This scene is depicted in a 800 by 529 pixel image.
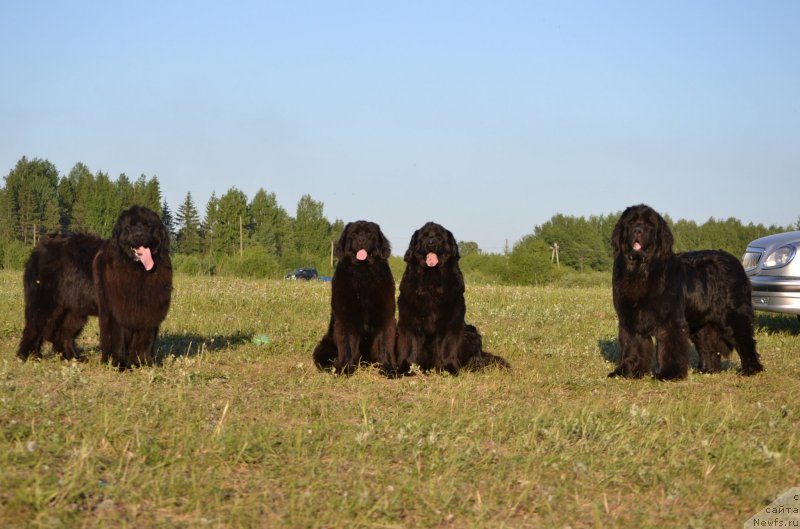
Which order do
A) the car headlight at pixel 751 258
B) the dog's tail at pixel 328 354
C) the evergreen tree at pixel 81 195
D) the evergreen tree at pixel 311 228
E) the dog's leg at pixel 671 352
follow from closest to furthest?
the dog's leg at pixel 671 352
the dog's tail at pixel 328 354
the car headlight at pixel 751 258
the evergreen tree at pixel 81 195
the evergreen tree at pixel 311 228

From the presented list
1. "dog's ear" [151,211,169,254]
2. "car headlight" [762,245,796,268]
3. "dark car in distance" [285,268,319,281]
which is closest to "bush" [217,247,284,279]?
"dark car in distance" [285,268,319,281]

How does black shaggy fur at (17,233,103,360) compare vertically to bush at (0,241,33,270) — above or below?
below

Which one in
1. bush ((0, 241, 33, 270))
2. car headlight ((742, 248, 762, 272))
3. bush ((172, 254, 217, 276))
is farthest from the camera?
bush ((0, 241, 33, 270))

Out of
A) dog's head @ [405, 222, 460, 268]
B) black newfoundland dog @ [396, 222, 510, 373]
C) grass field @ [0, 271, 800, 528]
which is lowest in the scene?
grass field @ [0, 271, 800, 528]

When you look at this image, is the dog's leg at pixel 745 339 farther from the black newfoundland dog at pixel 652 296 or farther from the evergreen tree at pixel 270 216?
the evergreen tree at pixel 270 216

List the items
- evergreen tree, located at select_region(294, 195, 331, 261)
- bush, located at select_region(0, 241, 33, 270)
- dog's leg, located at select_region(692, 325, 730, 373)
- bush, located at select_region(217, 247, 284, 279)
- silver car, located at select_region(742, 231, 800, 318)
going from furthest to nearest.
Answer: evergreen tree, located at select_region(294, 195, 331, 261) → bush, located at select_region(0, 241, 33, 270) → bush, located at select_region(217, 247, 284, 279) → silver car, located at select_region(742, 231, 800, 318) → dog's leg, located at select_region(692, 325, 730, 373)

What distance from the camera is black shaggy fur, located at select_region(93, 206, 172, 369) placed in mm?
7492

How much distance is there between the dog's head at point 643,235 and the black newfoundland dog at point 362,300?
2237 mm

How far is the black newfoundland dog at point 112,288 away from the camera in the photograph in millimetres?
7508

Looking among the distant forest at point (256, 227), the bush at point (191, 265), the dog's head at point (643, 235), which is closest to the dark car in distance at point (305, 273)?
the distant forest at point (256, 227)

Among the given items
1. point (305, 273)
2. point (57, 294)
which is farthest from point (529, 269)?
point (57, 294)

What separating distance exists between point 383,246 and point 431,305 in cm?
76

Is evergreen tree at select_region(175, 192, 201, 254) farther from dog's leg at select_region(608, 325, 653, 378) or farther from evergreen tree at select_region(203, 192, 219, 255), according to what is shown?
dog's leg at select_region(608, 325, 653, 378)

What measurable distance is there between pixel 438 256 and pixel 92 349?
4294 millimetres
